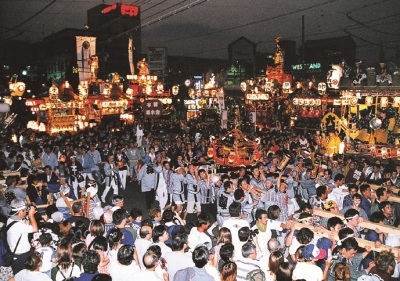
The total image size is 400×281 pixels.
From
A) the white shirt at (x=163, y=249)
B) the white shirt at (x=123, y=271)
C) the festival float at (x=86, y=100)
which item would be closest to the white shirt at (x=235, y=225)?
the white shirt at (x=163, y=249)

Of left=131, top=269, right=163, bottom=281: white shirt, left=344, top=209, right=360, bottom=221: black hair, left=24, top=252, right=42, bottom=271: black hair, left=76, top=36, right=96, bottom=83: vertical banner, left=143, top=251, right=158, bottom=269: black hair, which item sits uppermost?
left=76, top=36, right=96, bottom=83: vertical banner

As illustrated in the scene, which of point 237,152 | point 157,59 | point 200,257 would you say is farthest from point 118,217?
point 157,59

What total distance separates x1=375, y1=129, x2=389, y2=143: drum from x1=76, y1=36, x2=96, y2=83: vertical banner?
23.1 m

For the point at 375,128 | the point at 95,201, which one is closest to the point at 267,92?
the point at 375,128

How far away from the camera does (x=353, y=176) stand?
11.4 metres

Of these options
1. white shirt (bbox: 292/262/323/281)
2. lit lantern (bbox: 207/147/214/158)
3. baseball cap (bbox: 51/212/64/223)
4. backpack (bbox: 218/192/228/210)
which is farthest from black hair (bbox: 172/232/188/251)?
lit lantern (bbox: 207/147/214/158)

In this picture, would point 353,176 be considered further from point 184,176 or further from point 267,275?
point 267,275

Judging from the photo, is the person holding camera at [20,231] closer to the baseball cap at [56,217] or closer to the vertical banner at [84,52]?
the baseball cap at [56,217]

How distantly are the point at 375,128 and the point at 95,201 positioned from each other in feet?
48.8

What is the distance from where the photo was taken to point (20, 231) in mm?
6461

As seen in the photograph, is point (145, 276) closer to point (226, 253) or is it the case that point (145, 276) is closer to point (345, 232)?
point (226, 253)

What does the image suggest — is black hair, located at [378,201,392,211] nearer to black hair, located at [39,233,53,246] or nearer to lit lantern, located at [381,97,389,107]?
black hair, located at [39,233,53,246]

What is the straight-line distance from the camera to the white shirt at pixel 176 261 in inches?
214

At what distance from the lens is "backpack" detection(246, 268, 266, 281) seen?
474cm
